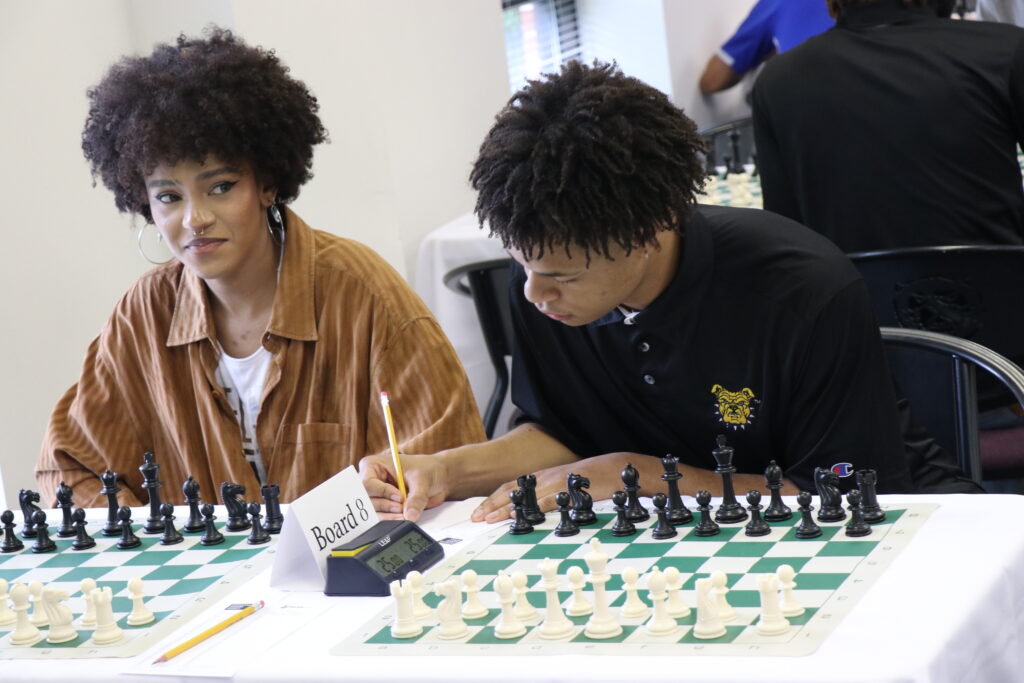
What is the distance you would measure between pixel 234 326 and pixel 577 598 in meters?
1.24

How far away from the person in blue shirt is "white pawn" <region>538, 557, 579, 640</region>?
439cm

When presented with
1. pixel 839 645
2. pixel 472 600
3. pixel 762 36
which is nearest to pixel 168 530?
pixel 472 600

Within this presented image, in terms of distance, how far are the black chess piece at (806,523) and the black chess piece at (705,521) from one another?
10 cm

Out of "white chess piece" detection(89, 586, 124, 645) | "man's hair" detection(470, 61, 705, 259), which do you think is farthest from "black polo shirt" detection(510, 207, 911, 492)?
"white chess piece" detection(89, 586, 124, 645)

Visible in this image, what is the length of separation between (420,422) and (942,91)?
1.28m

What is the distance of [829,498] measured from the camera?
1.49 meters

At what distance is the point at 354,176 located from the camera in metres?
3.55

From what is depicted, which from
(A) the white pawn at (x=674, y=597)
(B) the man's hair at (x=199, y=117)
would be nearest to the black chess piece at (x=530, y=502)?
(A) the white pawn at (x=674, y=597)

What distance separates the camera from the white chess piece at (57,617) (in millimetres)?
1450

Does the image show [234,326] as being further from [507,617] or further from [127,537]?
[507,617]

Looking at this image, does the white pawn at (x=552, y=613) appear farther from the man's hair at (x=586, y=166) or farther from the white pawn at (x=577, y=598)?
the man's hair at (x=586, y=166)

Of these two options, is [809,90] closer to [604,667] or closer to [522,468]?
[522,468]

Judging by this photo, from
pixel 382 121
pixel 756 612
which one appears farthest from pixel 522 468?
pixel 382 121

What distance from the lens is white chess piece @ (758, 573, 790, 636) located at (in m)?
1.21
